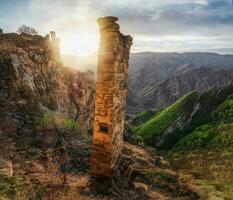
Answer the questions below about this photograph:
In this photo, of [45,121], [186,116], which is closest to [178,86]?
[186,116]

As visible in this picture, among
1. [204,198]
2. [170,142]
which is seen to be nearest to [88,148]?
[204,198]

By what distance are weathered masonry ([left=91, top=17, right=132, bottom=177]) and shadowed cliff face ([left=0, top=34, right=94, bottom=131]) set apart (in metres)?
7.78

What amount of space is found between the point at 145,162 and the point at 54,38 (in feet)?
77.0

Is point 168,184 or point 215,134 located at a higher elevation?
point 168,184

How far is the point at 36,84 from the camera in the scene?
2373 centimetres

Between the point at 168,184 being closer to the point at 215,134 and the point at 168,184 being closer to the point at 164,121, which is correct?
the point at 215,134

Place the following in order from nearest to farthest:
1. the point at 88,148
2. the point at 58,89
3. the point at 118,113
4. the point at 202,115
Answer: the point at 118,113 < the point at 88,148 < the point at 58,89 < the point at 202,115

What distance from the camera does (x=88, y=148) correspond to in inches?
643

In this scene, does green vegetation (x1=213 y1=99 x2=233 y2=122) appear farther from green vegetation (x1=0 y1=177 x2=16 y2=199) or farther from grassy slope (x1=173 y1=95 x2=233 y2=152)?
green vegetation (x1=0 y1=177 x2=16 y2=199)

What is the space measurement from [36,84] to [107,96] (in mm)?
14139

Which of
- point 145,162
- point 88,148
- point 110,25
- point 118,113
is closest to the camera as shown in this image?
point 110,25

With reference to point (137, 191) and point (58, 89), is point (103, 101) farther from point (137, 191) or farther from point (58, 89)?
point (58, 89)

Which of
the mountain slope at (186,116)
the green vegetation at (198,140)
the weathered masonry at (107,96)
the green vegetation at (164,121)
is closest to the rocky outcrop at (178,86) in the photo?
the green vegetation at (164,121)

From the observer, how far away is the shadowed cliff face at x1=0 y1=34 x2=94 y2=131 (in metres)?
19.7
